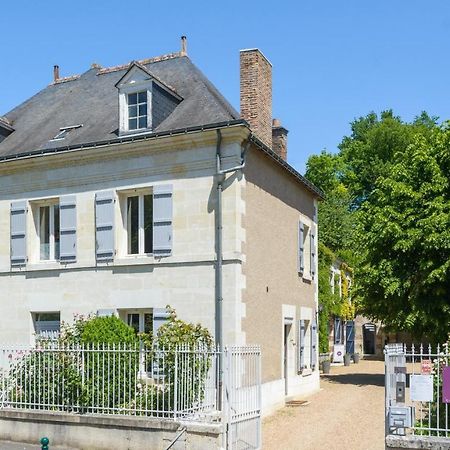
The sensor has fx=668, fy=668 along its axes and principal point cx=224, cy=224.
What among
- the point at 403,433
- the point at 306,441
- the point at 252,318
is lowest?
the point at 306,441

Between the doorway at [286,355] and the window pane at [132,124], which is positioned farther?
the doorway at [286,355]

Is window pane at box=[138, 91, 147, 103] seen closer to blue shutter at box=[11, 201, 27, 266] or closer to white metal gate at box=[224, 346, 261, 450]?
blue shutter at box=[11, 201, 27, 266]

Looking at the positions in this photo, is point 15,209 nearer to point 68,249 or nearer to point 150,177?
point 68,249

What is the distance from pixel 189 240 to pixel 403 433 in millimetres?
6498

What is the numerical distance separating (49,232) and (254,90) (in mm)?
5963

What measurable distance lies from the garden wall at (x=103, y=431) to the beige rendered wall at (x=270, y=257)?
3834 millimetres

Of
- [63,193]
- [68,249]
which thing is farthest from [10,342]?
[63,193]

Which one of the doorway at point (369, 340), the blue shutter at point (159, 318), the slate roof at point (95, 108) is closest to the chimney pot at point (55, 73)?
the slate roof at point (95, 108)

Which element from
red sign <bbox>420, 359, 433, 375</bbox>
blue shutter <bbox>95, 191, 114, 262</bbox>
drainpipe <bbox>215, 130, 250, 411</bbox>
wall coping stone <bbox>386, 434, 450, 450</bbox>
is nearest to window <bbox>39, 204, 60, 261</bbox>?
blue shutter <bbox>95, 191, 114, 262</bbox>

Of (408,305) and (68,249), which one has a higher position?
(68,249)

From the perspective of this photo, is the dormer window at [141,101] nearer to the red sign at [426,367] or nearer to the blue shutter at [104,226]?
the blue shutter at [104,226]

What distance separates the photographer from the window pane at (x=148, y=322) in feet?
47.8

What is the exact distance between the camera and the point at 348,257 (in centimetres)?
3356

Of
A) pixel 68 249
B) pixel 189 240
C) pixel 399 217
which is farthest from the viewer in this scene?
pixel 399 217
